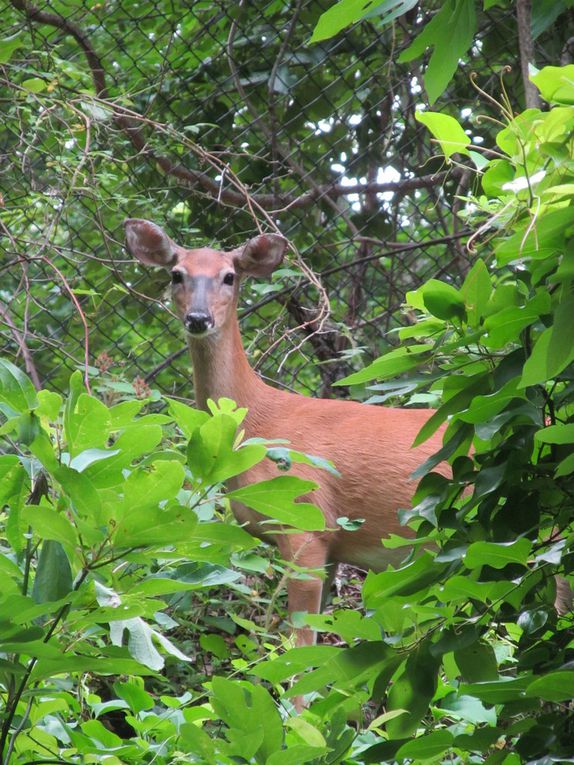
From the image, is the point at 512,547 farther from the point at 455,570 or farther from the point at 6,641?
the point at 6,641

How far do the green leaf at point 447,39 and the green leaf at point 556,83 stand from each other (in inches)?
6.1

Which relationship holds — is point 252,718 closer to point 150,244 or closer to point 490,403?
point 490,403

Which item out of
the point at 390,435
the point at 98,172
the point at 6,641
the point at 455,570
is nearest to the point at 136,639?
the point at 6,641

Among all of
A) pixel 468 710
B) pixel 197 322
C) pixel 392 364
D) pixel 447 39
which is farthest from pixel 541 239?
pixel 197 322

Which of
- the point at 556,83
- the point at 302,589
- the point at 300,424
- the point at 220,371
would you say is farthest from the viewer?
the point at 220,371

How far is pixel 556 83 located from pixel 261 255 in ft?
12.3

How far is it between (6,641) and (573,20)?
15.9 feet

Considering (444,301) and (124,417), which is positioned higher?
(444,301)

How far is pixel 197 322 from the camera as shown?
15.4 feet

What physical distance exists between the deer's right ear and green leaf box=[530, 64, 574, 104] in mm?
3741

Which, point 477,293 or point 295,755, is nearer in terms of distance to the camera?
point 295,755

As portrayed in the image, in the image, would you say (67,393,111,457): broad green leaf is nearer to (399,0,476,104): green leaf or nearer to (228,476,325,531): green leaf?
(228,476,325,531): green leaf

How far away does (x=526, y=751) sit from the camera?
150 cm

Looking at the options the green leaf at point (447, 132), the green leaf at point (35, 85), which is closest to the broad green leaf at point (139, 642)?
the green leaf at point (447, 132)
